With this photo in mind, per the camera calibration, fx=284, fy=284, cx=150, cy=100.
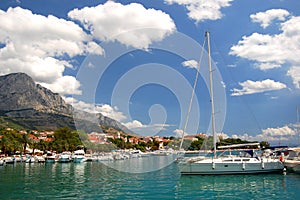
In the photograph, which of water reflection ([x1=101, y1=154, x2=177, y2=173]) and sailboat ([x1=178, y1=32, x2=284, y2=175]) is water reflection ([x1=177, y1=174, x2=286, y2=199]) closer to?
sailboat ([x1=178, y1=32, x2=284, y2=175])

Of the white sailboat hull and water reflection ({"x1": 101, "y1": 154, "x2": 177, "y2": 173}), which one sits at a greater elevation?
the white sailboat hull

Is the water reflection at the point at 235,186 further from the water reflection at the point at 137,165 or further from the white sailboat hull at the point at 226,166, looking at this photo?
the water reflection at the point at 137,165

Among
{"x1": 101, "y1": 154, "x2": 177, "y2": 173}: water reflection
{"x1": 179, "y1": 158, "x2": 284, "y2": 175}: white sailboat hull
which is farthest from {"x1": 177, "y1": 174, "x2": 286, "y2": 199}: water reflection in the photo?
{"x1": 101, "y1": 154, "x2": 177, "y2": 173}: water reflection

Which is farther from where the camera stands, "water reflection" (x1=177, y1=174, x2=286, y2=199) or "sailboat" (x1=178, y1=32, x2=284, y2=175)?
"sailboat" (x1=178, y1=32, x2=284, y2=175)

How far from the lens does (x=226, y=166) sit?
101 ft

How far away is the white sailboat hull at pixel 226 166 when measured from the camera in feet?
101

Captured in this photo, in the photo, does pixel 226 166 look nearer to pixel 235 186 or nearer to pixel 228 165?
pixel 228 165

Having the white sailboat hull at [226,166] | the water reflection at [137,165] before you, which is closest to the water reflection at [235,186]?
the white sailboat hull at [226,166]

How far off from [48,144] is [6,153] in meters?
16.8

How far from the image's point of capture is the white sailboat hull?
30.7 meters

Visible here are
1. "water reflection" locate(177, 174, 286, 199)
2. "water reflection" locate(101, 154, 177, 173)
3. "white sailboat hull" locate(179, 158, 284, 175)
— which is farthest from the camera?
"water reflection" locate(101, 154, 177, 173)

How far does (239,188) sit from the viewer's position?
2406cm

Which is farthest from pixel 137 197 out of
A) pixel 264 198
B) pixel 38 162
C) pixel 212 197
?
pixel 38 162

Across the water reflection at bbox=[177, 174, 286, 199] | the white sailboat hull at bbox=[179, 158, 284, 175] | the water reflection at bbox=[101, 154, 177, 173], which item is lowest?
the water reflection at bbox=[101, 154, 177, 173]
